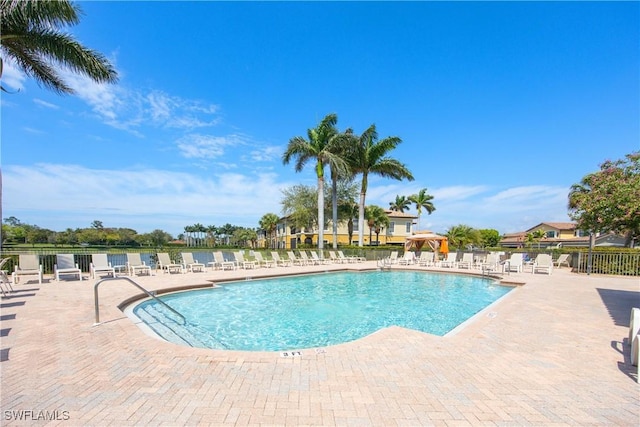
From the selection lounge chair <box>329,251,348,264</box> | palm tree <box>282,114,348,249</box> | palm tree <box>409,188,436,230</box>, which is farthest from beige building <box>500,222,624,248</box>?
palm tree <box>282,114,348,249</box>

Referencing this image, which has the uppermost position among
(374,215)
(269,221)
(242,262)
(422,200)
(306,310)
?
(422,200)

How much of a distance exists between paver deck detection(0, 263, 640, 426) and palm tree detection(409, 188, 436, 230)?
47.1 m

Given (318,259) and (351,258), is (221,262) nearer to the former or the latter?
(318,259)

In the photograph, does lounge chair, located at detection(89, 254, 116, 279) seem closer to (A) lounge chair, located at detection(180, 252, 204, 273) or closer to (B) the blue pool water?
(A) lounge chair, located at detection(180, 252, 204, 273)

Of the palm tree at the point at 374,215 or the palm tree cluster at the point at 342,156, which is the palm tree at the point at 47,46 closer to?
the palm tree cluster at the point at 342,156

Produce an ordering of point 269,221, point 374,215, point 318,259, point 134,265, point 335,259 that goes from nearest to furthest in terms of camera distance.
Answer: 1. point 134,265
2. point 318,259
3. point 335,259
4. point 374,215
5. point 269,221

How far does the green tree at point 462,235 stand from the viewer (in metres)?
44.5

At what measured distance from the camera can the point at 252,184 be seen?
92.6ft

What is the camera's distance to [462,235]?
4600cm

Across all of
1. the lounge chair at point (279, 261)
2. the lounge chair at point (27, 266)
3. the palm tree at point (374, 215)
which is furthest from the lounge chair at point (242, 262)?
the palm tree at point (374, 215)

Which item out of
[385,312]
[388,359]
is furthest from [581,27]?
[388,359]

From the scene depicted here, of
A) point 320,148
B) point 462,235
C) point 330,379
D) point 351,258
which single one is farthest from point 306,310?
point 462,235

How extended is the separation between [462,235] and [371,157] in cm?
2821

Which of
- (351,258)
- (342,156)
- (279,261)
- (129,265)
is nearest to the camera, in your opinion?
(129,265)
